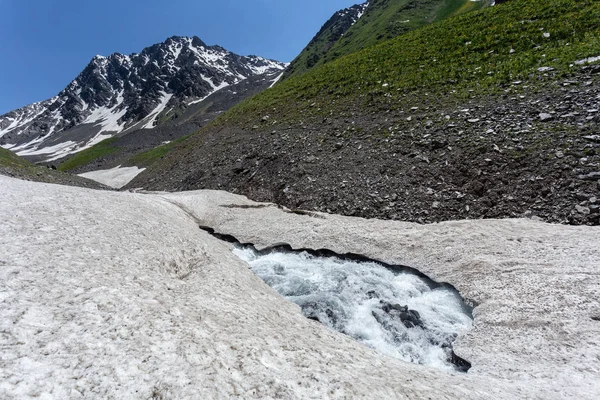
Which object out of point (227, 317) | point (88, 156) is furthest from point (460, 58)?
point (88, 156)

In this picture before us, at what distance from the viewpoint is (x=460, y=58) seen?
30250mm

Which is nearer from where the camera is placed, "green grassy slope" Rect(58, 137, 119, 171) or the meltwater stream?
the meltwater stream

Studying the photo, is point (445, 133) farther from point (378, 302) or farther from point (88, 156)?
point (88, 156)

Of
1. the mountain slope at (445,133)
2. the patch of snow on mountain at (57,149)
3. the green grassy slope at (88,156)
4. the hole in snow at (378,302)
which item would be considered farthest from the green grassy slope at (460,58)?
the patch of snow on mountain at (57,149)

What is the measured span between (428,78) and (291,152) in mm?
16210

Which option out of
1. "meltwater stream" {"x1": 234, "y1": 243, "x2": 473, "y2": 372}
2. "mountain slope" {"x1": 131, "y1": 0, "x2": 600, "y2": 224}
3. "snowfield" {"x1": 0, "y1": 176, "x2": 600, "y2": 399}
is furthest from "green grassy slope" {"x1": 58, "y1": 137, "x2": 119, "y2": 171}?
"meltwater stream" {"x1": 234, "y1": 243, "x2": 473, "y2": 372}

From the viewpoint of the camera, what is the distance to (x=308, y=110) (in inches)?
1369

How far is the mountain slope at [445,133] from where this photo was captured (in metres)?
16.8

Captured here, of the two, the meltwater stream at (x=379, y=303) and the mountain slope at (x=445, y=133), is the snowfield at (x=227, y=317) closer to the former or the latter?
the meltwater stream at (x=379, y=303)

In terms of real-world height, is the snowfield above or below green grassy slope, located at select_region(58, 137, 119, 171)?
below

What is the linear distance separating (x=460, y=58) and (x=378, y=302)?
29637mm

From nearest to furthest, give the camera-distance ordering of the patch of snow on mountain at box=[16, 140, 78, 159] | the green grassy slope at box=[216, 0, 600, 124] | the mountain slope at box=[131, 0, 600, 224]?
the mountain slope at box=[131, 0, 600, 224]
the green grassy slope at box=[216, 0, 600, 124]
the patch of snow on mountain at box=[16, 140, 78, 159]

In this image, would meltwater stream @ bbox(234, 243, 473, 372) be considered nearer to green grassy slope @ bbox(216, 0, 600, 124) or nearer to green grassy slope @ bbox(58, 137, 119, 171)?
green grassy slope @ bbox(216, 0, 600, 124)

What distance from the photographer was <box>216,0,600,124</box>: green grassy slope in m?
24.5
